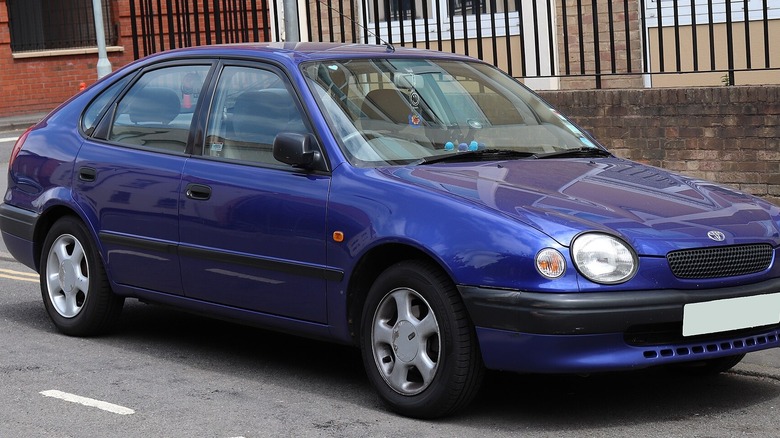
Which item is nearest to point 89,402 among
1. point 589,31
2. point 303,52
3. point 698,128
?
point 303,52

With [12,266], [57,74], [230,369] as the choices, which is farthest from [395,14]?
[57,74]

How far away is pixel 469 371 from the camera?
5.29 metres

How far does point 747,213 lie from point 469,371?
1403 millimetres

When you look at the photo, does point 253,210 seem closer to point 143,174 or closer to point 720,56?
point 143,174

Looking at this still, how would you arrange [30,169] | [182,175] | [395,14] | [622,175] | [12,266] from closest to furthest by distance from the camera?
[622,175] < [182,175] < [30,169] < [12,266] < [395,14]

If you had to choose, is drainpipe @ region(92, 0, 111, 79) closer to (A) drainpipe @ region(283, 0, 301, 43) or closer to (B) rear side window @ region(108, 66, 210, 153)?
(A) drainpipe @ region(283, 0, 301, 43)

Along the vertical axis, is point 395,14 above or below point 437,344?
above

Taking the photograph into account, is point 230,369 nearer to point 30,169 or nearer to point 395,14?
point 30,169

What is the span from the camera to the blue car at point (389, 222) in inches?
203

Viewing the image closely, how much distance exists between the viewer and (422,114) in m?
6.31

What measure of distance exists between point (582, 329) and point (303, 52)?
7.36 ft

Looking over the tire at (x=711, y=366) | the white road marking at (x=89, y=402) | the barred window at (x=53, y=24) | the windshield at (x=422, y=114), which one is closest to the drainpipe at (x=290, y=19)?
the windshield at (x=422, y=114)

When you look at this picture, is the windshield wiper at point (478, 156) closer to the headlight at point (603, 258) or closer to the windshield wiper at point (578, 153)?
the windshield wiper at point (578, 153)

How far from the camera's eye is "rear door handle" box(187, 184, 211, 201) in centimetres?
637
